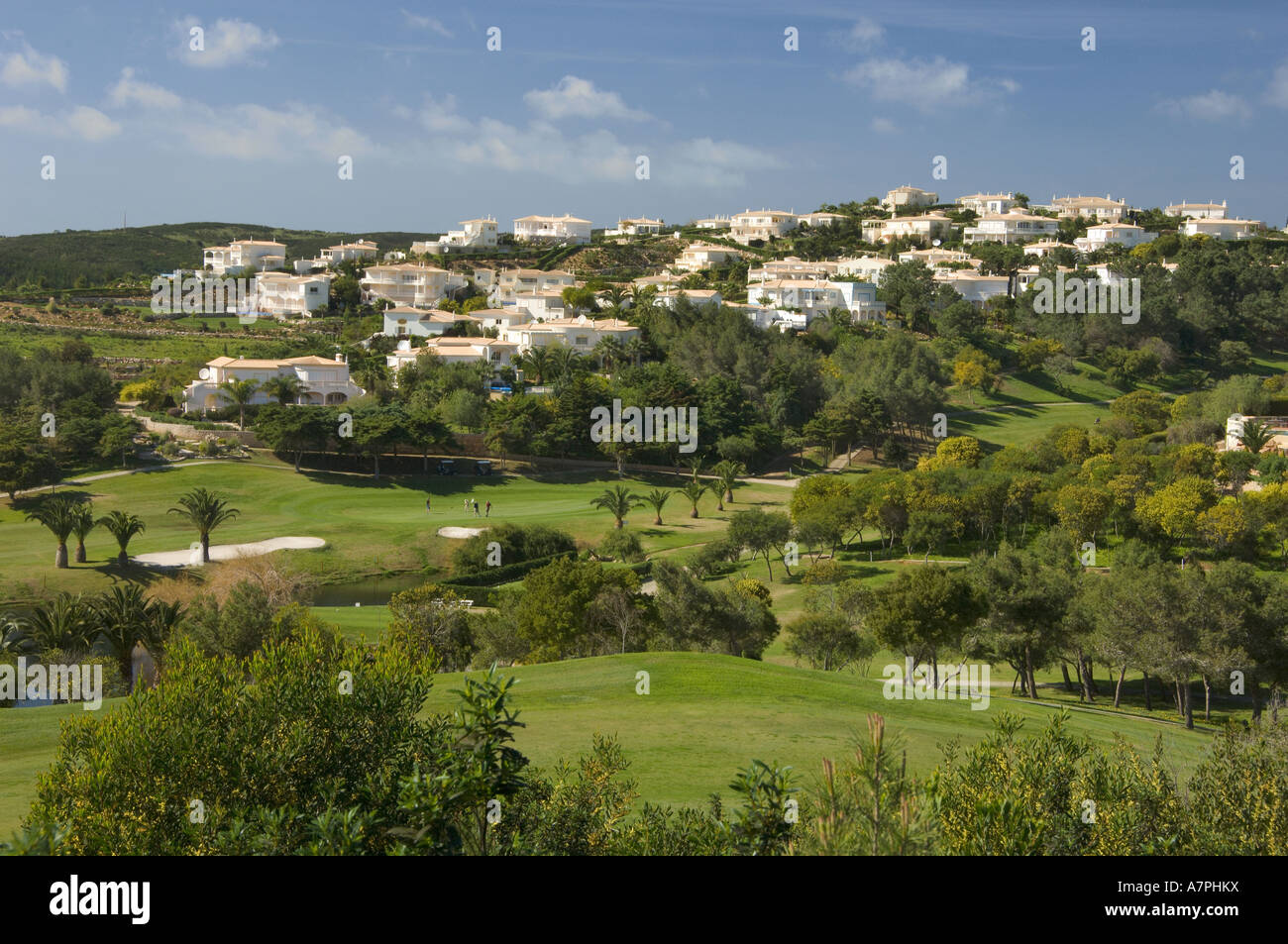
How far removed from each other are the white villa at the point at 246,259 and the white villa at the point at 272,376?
60457 millimetres

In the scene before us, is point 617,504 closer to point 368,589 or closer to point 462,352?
point 368,589

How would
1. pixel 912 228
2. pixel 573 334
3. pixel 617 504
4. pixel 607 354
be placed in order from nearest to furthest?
pixel 617 504, pixel 607 354, pixel 573 334, pixel 912 228

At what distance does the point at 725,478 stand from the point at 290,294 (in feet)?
241

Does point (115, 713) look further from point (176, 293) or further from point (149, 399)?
point (176, 293)

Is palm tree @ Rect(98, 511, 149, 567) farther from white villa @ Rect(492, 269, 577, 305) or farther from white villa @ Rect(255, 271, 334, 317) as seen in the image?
white villa @ Rect(255, 271, 334, 317)

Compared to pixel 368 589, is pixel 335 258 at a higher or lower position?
higher

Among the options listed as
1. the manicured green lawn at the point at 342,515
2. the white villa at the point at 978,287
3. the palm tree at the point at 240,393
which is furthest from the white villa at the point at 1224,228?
the palm tree at the point at 240,393

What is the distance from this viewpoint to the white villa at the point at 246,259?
461 ft

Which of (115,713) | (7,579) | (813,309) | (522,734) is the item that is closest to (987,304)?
(813,309)

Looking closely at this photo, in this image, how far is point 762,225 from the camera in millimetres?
158750

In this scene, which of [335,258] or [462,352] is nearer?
[462,352]

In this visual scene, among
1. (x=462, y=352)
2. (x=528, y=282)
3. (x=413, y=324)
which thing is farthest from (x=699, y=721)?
(x=528, y=282)
